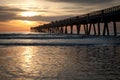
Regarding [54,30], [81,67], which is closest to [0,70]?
[81,67]

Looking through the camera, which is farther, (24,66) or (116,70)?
(24,66)

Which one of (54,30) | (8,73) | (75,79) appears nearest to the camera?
(75,79)

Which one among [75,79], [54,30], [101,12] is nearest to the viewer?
[75,79]

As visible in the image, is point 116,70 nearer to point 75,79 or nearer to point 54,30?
point 75,79

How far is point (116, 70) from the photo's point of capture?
11.5 m

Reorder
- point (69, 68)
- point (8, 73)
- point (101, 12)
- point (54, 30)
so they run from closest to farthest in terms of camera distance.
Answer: point (8, 73)
point (69, 68)
point (101, 12)
point (54, 30)

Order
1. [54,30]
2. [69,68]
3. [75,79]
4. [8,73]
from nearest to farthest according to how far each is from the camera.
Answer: [75,79], [8,73], [69,68], [54,30]

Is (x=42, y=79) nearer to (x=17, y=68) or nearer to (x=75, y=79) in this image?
(x=75, y=79)

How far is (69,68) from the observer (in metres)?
12.1

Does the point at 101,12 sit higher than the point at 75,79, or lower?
higher

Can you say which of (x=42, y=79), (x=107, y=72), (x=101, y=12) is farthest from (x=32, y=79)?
(x=101, y=12)

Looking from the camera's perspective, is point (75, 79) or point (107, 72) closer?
point (75, 79)

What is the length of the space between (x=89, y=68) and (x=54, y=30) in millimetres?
88018

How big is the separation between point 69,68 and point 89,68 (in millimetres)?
789
